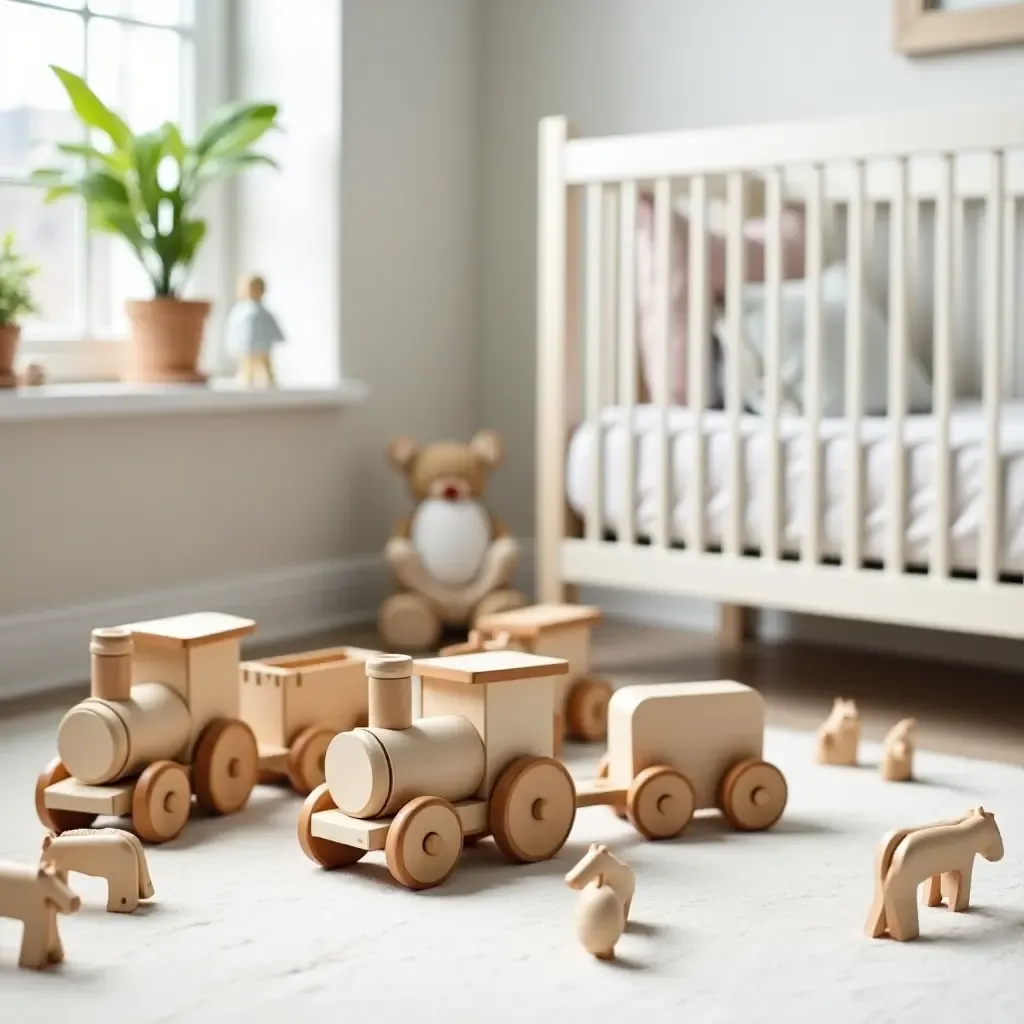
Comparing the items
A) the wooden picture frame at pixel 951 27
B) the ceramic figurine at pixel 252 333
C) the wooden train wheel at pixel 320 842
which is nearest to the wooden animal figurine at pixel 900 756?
the wooden train wheel at pixel 320 842

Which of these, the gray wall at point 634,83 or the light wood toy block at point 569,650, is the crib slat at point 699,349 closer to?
the light wood toy block at point 569,650

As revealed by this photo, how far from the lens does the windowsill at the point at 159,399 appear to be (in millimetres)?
2434

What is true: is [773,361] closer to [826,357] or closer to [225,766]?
[826,357]

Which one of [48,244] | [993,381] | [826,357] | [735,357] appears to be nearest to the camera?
[993,381]

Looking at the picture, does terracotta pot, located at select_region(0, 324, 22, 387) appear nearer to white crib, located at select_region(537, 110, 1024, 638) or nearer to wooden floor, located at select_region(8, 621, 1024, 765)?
wooden floor, located at select_region(8, 621, 1024, 765)

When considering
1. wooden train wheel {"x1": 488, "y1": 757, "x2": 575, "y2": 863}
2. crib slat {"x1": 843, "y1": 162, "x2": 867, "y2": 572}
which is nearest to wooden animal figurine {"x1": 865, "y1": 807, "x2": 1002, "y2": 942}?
wooden train wheel {"x1": 488, "y1": 757, "x2": 575, "y2": 863}

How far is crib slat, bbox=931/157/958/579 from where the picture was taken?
2178mm

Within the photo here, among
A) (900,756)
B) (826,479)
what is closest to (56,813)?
(900,756)

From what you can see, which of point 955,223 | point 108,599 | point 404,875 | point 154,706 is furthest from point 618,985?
point 108,599

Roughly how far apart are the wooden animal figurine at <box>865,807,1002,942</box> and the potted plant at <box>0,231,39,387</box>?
1.64m

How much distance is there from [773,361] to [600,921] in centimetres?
124

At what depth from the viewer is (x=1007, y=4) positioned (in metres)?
2.63

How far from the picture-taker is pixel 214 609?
9.28 feet

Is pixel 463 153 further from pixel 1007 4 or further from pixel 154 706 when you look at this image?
pixel 154 706
